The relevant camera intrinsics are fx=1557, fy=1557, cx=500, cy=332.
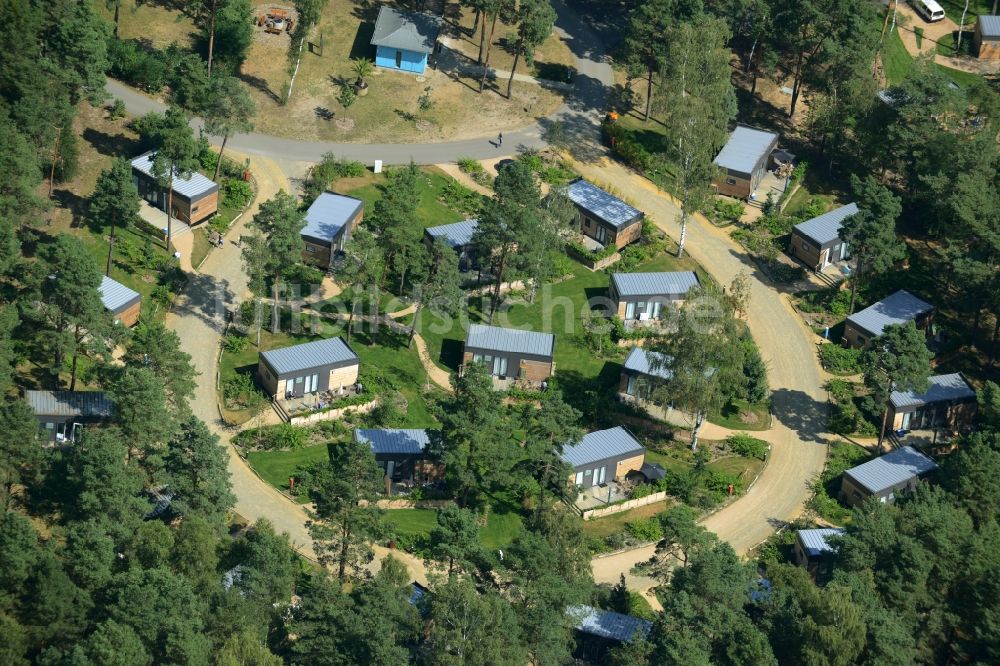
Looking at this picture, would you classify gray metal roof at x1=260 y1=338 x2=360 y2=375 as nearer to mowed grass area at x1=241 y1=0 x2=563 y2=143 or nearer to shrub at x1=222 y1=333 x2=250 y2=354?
shrub at x1=222 y1=333 x2=250 y2=354

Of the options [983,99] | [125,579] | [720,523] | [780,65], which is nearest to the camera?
[125,579]

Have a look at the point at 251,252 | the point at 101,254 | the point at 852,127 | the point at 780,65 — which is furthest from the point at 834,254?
the point at 101,254

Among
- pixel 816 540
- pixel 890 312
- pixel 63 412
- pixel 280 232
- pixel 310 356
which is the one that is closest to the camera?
pixel 63 412

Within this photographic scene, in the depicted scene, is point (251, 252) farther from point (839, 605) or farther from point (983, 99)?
point (983, 99)

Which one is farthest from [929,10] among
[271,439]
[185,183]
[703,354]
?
[271,439]

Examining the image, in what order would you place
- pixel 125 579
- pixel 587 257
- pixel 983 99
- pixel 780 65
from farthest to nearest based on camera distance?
pixel 780 65
pixel 983 99
pixel 587 257
pixel 125 579

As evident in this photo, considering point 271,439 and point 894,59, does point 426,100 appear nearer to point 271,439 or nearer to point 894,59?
point 271,439
